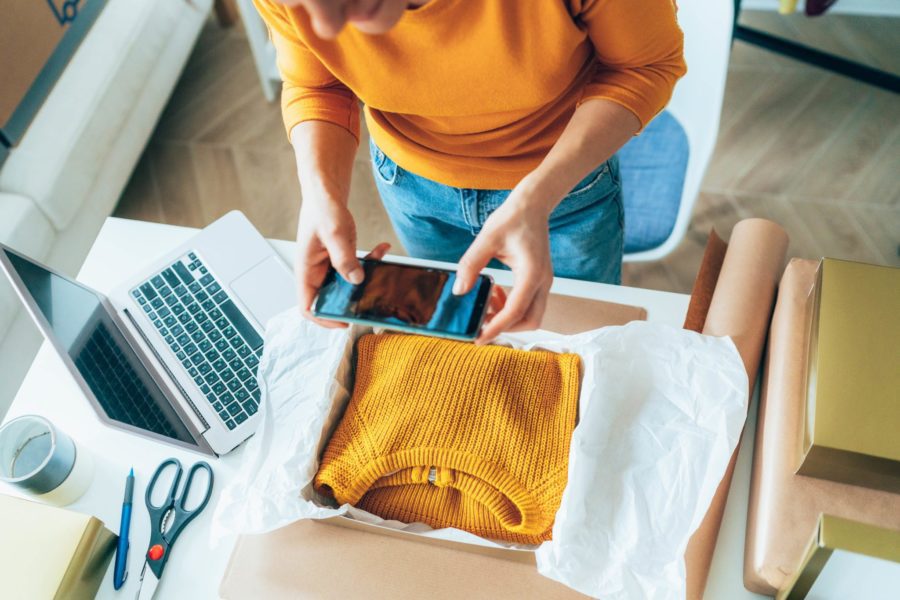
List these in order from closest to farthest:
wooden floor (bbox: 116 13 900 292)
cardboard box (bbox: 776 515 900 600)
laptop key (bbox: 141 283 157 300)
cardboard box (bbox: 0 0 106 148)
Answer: cardboard box (bbox: 776 515 900 600) → laptop key (bbox: 141 283 157 300) → cardboard box (bbox: 0 0 106 148) → wooden floor (bbox: 116 13 900 292)

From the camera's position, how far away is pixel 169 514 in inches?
30.4

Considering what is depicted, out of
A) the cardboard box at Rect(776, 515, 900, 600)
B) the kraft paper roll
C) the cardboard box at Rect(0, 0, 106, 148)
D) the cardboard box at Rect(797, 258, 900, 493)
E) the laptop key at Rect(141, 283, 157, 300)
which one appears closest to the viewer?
the cardboard box at Rect(776, 515, 900, 600)

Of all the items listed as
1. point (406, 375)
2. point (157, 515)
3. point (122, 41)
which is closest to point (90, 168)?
point (122, 41)

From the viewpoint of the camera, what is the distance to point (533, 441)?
67 centimetres

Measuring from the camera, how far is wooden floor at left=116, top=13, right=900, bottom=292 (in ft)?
5.73

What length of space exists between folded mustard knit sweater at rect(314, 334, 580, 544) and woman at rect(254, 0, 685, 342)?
0.09m

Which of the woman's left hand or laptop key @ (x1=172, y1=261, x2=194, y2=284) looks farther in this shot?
laptop key @ (x1=172, y1=261, x2=194, y2=284)

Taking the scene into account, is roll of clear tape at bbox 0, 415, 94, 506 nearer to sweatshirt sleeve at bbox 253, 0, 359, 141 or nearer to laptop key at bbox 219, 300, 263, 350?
laptop key at bbox 219, 300, 263, 350

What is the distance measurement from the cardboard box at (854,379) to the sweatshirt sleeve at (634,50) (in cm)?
25

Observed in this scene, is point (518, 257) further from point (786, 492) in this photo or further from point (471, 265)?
point (786, 492)

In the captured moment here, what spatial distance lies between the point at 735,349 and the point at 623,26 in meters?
0.35

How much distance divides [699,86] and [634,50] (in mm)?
481

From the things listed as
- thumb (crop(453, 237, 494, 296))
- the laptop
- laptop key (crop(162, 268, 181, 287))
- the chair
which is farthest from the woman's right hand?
the chair

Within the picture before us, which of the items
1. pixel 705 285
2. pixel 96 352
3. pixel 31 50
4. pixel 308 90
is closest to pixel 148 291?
pixel 96 352
